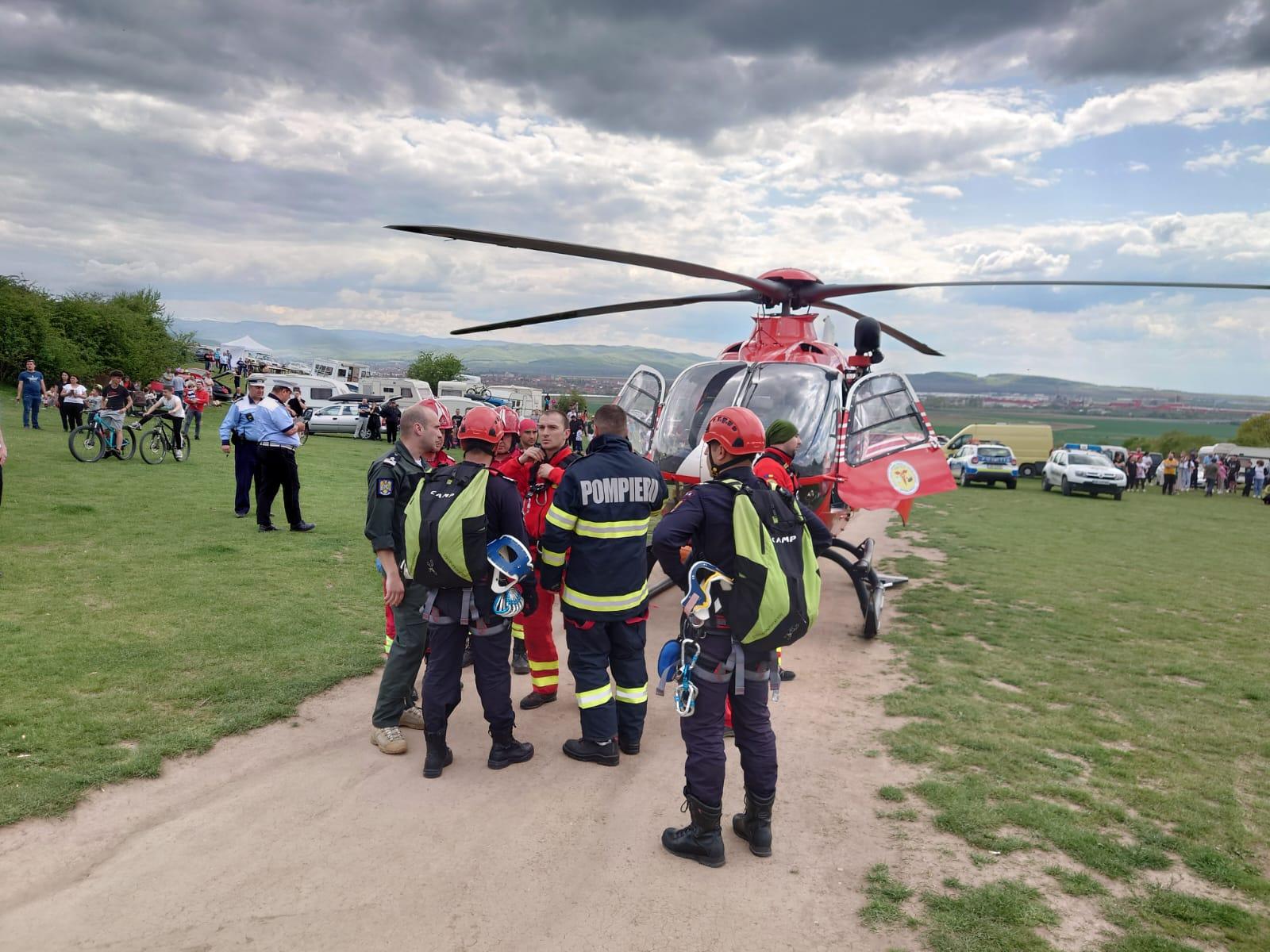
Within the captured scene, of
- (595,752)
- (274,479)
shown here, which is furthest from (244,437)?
(595,752)

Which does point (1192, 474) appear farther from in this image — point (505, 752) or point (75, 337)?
point (75, 337)

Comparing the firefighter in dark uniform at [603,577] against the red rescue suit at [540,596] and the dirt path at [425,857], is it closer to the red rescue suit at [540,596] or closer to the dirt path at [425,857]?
the dirt path at [425,857]

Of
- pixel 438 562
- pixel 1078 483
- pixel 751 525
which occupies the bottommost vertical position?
pixel 1078 483

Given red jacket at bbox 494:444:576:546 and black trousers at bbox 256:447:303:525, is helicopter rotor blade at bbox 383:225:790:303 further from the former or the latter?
black trousers at bbox 256:447:303:525

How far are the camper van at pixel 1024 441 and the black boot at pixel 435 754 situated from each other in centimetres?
3447

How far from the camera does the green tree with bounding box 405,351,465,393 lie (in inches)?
2589

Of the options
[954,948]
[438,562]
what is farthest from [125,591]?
[954,948]

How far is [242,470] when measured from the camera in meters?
11.1

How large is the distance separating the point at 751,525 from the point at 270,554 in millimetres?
7327

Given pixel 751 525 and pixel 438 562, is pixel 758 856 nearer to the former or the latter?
pixel 751 525

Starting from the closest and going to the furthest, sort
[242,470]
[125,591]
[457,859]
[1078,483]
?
[457,859] < [125,591] < [242,470] < [1078,483]

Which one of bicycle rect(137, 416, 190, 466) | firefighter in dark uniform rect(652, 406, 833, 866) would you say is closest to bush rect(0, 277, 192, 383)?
bicycle rect(137, 416, 190, 466)

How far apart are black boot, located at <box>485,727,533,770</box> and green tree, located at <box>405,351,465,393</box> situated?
61.4 meters

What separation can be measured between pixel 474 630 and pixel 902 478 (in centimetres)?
442
